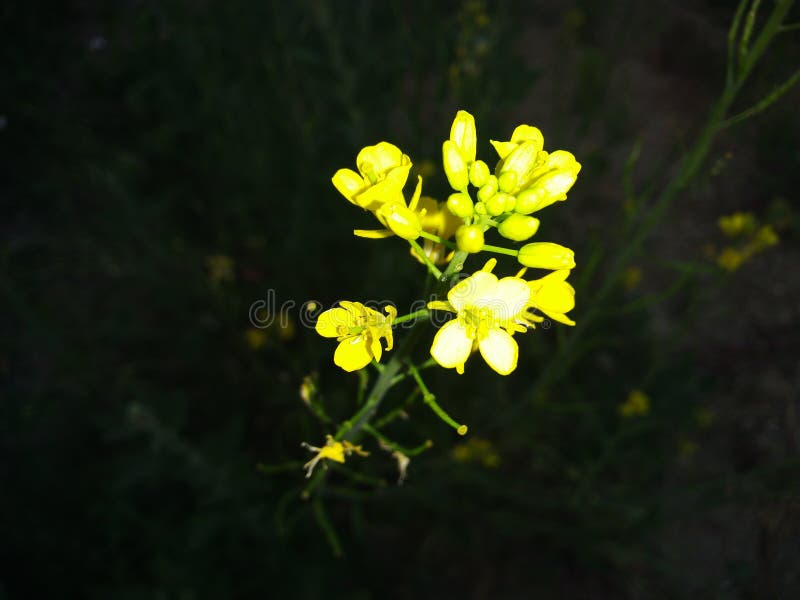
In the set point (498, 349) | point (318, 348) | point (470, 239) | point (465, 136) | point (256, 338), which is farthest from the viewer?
point (256, 338)

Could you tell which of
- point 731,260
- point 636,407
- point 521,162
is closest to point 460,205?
point 521,162

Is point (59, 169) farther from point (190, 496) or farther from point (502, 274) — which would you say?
point (502, 274)

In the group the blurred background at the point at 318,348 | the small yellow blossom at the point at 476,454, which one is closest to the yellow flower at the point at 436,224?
the blurred background at the point at 318,348

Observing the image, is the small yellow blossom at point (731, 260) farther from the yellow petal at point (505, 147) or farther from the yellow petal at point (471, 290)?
the yellow petal at point (471, 290)

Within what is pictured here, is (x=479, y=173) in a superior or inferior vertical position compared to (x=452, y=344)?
superior

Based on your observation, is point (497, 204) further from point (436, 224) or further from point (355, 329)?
point (355, 329)

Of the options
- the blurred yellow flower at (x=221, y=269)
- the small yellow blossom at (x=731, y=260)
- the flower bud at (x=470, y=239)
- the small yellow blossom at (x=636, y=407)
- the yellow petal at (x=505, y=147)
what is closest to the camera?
the flower bud at (x=470, y=239)

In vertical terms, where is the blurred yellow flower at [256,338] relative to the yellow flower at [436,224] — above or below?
above

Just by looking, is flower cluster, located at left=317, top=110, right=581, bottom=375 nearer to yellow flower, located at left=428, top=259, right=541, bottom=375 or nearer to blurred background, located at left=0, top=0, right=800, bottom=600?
yellow flower, located at left=428, top=259, right=541, bottom=375
